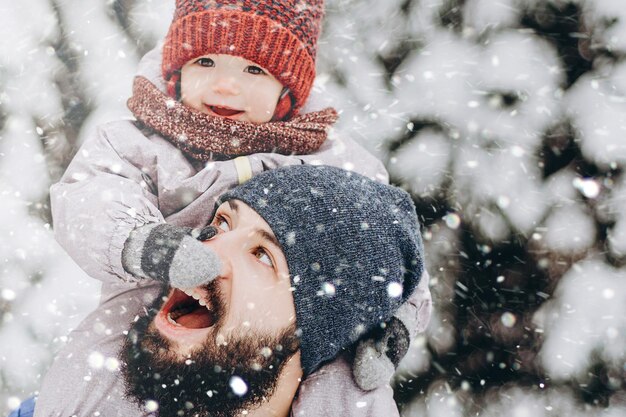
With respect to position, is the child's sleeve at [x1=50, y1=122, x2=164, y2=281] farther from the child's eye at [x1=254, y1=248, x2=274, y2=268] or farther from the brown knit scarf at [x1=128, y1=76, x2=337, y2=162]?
the child's eye at [x1=254, y1=248, x2=274, y2=268]

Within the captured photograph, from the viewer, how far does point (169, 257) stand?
994 millimetres

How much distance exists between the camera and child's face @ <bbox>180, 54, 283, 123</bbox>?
4.19 ft

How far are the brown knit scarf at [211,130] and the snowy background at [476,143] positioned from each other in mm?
751

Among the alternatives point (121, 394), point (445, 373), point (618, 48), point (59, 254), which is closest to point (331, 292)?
point (121, 394)

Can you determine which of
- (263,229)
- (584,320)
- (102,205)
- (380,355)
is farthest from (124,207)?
(584,320)

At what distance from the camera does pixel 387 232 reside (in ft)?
3.97

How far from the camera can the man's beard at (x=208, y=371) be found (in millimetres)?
1083

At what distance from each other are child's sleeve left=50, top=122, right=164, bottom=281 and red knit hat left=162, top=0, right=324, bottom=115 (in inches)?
11.5

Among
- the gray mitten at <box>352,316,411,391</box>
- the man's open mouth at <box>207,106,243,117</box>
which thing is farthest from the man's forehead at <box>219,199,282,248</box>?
the gray mitten at <box>352,316,411,391</box>

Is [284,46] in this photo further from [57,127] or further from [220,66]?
[57,127]

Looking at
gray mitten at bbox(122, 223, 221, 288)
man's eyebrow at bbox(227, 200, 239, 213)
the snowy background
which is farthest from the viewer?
the snowy background

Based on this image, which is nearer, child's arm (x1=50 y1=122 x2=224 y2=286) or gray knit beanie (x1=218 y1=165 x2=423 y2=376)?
child's arm (x1=50 y1=122 x2=224 y2=286)

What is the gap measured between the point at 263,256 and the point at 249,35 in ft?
1.97

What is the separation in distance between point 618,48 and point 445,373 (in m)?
1.51
